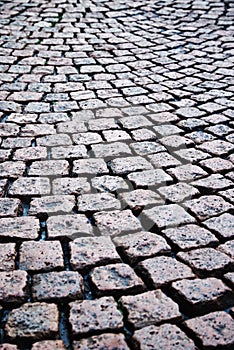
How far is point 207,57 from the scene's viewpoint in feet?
17.4

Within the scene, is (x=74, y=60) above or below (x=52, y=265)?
above

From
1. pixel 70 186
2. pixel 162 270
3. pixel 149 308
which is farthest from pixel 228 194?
pixel 149 308

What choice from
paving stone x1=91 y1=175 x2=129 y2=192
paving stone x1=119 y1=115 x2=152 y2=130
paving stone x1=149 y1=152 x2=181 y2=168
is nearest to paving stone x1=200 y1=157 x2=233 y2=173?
paving stone x1=149 y1=152 x2=181 y2=168

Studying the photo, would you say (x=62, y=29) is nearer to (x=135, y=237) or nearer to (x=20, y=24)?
(x=20, y=24)

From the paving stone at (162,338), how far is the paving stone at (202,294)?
0.17m

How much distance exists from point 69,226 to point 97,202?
0.30 metres

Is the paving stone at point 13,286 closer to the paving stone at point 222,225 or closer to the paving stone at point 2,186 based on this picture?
the paving stone at point 2,186

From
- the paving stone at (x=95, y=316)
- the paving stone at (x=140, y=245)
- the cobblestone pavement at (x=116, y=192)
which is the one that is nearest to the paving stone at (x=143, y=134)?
the cobblestone pavement at (x=116, y=192)

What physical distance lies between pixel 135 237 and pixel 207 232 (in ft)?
1.34

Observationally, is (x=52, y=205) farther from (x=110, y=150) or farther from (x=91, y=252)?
(x=110, y=150)

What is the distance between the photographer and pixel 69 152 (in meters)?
3.46

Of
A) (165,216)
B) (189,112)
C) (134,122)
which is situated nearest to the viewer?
(165,216)

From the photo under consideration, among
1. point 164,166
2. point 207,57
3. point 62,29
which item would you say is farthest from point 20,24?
point 164,166

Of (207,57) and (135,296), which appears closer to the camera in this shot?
(135,296)
